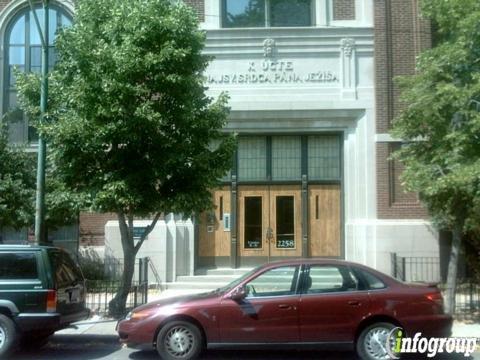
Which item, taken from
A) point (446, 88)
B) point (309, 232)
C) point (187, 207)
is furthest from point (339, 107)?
point (187, 207)

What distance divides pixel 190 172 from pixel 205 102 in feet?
4.87

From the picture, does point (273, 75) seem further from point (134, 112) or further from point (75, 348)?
point (75, 348)

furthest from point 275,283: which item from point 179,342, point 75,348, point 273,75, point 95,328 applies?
point 273,75

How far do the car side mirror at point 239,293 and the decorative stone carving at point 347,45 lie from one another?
10577mm

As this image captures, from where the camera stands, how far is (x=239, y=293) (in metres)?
8.46

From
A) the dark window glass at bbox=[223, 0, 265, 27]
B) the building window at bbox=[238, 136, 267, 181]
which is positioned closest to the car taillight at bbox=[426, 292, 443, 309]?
the building window at bbox=[238, 136, 267, 181]

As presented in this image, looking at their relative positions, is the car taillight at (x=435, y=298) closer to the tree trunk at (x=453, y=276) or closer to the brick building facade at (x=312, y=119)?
the tree trunk at (x=453, y=276)

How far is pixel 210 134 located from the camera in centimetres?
1199

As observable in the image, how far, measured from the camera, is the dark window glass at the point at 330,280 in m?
8.55

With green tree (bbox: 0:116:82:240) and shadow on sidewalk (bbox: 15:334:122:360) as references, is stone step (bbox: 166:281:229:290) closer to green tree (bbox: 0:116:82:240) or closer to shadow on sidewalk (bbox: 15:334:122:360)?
green tree (bbox: 0:116:82:240)

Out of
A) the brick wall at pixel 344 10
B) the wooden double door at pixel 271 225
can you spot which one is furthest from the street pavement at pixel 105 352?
the brick wall at pixel 344 10

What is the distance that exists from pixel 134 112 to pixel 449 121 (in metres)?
6.06

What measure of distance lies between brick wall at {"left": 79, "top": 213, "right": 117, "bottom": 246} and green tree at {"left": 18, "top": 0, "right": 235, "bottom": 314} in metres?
5.39

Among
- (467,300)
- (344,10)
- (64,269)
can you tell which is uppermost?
(344,10)
